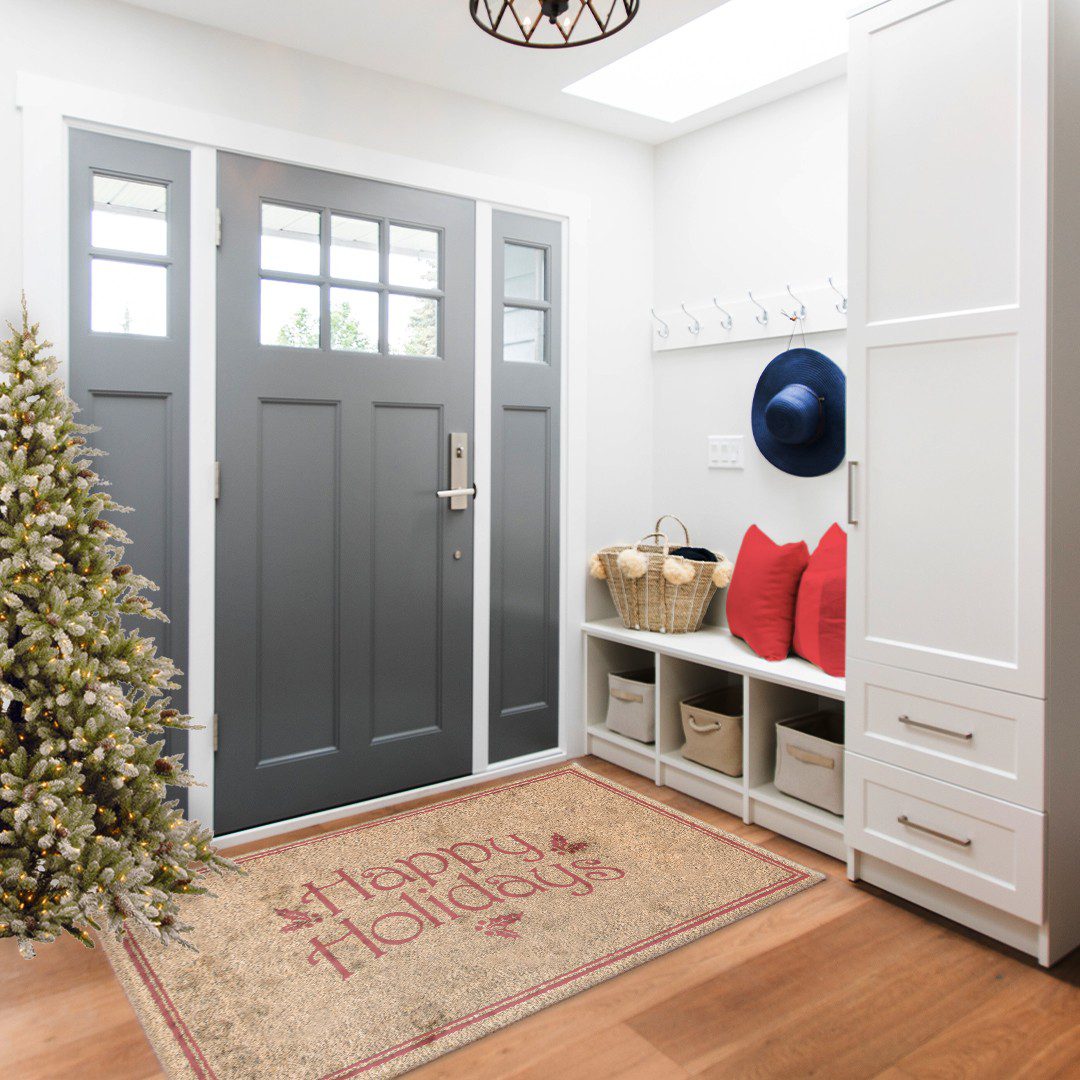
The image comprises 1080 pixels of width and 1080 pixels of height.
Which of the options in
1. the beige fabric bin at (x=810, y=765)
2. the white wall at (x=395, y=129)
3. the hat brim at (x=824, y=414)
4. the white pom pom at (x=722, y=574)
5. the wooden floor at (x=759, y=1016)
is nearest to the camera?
the wooden floor at (x=759, y=1016)

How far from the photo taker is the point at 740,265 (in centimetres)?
328

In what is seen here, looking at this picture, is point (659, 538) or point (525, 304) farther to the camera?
point (659, 538)

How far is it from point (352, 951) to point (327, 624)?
1041mm

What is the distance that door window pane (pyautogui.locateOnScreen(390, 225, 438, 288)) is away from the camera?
2.95 m

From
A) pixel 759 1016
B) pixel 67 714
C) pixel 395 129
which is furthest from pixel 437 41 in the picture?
pixel 759 1016

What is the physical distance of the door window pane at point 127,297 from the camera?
97.2 inches

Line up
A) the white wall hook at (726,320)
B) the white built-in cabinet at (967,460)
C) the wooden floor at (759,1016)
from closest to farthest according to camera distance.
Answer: the wooden floor at (759,1016), the white built-in cabinet at (967,460), the white wall hook at (726,320)

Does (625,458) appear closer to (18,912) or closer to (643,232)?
(643,232)

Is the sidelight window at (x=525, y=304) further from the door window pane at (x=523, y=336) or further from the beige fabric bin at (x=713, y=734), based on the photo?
the beige fabric bin at (x=713, y=734)

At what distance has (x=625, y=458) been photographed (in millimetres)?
3592

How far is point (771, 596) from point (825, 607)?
22 cm

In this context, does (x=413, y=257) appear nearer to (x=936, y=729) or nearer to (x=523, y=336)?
(x=523, y=336)

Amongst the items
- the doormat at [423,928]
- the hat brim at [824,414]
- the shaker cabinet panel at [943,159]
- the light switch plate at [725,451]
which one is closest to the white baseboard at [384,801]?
the doormat at [423,928]

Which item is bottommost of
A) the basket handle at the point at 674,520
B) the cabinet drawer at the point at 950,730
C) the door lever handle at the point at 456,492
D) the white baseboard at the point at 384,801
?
the white baseboard at the point at 384,801
